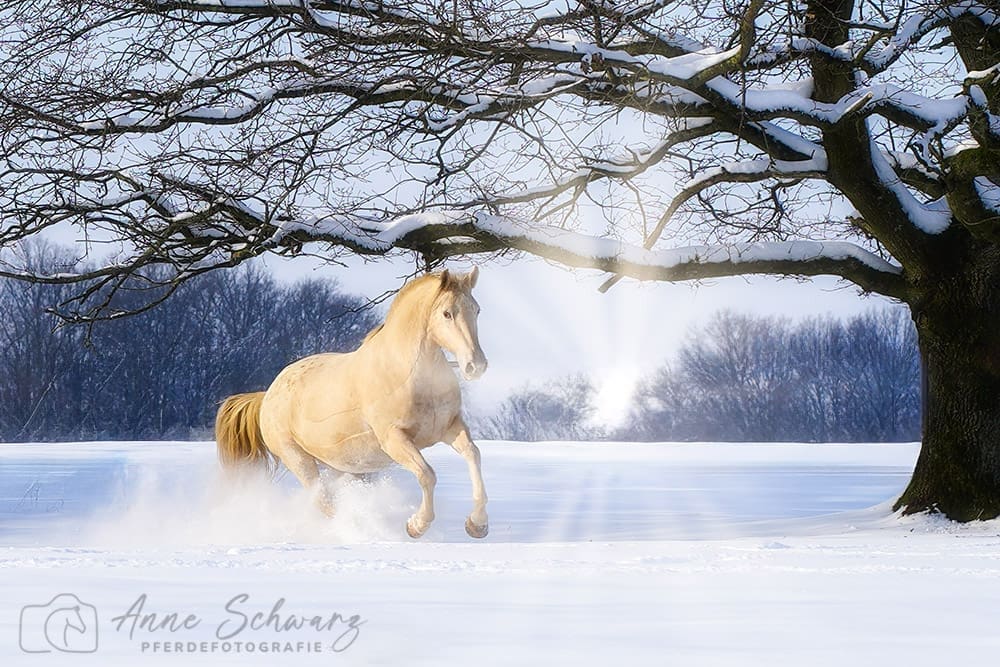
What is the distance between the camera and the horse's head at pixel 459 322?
8828 millimetres

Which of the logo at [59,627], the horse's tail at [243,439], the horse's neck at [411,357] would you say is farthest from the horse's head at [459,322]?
the logo at [59,627]

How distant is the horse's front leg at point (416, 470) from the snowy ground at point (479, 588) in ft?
1.51

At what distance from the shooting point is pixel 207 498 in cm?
1229

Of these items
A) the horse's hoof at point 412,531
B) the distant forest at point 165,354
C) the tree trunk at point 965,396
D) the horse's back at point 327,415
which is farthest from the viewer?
the distant forest at point 165,354

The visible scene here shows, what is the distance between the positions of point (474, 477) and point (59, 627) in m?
5.47

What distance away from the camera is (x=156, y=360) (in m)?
50.5

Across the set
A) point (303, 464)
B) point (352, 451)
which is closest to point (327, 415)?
point (352, 451)

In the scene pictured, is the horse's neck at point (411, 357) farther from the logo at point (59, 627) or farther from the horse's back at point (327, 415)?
the logo at point (59, 627)

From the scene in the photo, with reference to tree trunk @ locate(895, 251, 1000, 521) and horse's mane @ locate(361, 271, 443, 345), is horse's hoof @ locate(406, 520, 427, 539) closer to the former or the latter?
horse's mane @ locate(361, 271, 443, 345)

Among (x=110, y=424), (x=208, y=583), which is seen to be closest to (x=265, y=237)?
(x=208, y=583)

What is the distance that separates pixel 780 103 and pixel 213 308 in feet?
146

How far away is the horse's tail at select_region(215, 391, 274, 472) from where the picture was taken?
12.5m

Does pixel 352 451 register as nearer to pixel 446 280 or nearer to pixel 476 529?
pixel 476 529

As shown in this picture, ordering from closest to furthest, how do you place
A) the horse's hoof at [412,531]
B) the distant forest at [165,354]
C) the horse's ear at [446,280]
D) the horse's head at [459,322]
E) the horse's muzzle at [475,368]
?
the horse's muzzle at [475,368], the horse's head at [459,322], the horse's ear at [446,280], the horse's hoof at [412,531], the distant forest at [165,354]
